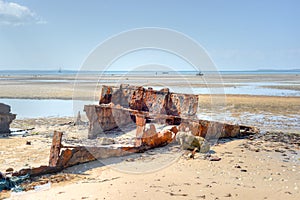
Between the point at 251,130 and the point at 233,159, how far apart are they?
134 inches

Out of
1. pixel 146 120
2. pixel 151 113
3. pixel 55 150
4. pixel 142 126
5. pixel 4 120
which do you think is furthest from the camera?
pixel 4 120

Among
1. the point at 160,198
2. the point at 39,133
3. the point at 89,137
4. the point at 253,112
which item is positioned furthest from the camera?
the point at 253,112

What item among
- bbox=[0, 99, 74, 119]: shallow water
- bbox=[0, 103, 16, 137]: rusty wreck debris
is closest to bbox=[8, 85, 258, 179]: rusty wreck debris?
bbox=[0, 103, 16, 137]: rusty wreck debris

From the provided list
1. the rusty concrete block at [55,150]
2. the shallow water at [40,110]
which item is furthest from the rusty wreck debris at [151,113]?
the shallow water at [40,110]

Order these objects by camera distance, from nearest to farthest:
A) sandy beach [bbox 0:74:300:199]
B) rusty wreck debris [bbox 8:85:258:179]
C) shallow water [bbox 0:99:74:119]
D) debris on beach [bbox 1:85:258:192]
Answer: sandy beach [bbox 0:74:300:199] → debris on beach [bbox 1:85:258:192] → rusty wreck debris [bbox 8:85:258:179] → shallow water [bbox 0:99:74:119]

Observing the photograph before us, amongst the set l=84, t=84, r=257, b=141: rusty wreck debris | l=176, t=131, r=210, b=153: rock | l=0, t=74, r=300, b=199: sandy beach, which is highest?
l=84, t=84, r=257, b=141: rusty wreck debris

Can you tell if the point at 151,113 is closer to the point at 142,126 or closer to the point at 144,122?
the point at 144,122

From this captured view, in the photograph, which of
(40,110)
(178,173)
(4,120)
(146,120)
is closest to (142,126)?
(146,120)

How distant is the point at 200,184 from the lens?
15.8ft

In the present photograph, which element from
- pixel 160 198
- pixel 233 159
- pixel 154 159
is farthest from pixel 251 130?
pixel 160 198

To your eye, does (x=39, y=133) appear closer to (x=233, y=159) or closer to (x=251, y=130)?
(x=233, y=159)

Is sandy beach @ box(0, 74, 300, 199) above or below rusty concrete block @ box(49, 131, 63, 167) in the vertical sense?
below

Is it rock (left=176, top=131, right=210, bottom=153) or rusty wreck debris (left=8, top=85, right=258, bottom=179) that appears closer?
rusty wreck debris (left=8, top=85, right=258, bottom=179)

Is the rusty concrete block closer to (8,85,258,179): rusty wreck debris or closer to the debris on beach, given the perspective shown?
the debris on beach
